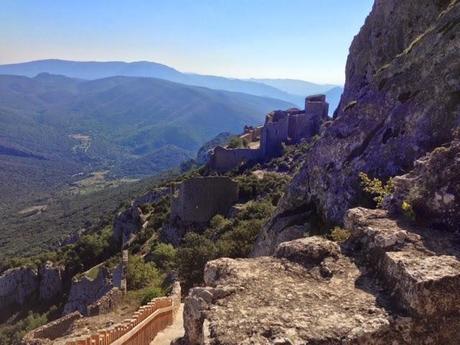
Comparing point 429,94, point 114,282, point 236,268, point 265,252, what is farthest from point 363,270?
point 114,282

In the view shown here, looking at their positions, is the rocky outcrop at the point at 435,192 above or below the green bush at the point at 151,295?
above

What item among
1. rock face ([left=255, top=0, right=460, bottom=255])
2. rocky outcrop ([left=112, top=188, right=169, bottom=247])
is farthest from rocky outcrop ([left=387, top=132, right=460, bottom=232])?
rocky outcrop ([left=112, top=188, right=169, bottom=247])

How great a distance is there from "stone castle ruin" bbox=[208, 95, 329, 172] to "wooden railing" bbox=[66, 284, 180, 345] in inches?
1821

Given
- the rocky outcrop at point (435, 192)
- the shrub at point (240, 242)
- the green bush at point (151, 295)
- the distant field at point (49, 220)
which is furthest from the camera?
the distant field at point (49, 220)

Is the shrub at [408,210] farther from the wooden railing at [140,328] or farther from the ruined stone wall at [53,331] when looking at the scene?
the ruined stone wall at [53,331]

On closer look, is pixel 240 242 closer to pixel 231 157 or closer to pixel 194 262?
pixel 194 262

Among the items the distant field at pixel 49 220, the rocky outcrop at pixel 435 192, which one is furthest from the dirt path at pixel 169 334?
the distant field at pixel 49 220

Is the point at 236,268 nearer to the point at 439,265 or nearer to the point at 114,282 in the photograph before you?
the point at 439,265

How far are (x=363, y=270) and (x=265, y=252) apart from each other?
1133 cm

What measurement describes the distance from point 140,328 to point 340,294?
620 cm

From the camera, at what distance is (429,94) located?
47.4 feet

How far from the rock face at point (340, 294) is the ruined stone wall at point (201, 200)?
103ft

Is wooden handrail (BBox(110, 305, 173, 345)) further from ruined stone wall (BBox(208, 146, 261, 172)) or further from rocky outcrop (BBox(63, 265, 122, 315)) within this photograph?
ruined stone wall (BBox(208, 146, 261, 172))

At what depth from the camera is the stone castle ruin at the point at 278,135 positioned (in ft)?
206
